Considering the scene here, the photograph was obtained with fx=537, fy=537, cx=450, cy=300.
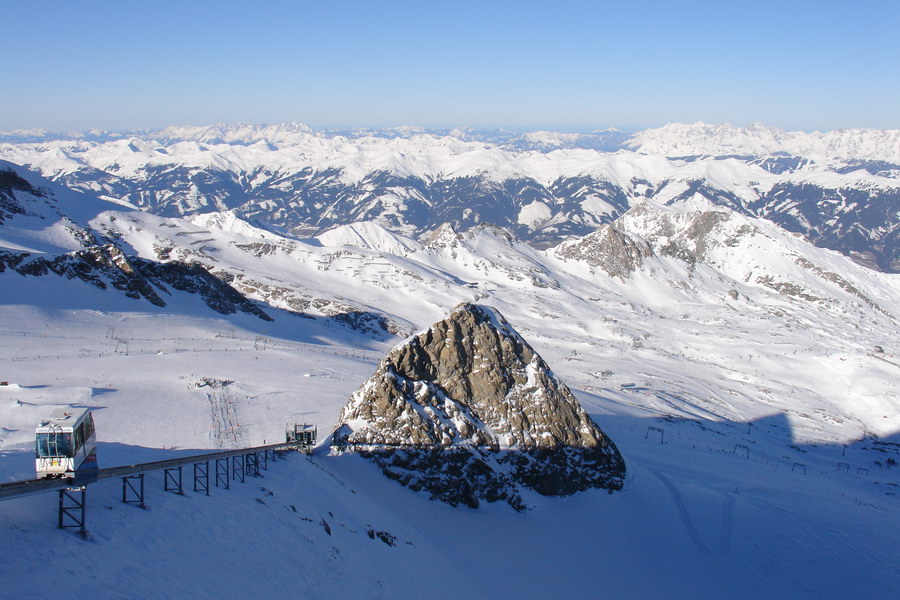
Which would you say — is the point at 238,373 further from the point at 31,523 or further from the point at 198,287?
the point at 198,287

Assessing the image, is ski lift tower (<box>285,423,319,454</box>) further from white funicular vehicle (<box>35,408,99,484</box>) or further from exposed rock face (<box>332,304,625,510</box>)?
white funicular vehicle (<box>35,408,99,484</box>)

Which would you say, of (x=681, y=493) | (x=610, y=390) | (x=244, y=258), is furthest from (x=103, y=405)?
(x=244, y=258)

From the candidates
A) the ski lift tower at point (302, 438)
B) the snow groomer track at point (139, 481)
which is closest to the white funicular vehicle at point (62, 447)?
the snow groomer track at point (139, 481)

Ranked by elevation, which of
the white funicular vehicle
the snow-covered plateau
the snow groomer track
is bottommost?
the snow-covered plateau

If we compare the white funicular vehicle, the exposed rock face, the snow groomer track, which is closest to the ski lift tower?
the snow groomer track

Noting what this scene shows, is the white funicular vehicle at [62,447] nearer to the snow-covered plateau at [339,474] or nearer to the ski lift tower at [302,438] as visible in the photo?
the snow-covered plateau at [339,474]

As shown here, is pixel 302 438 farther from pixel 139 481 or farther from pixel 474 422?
pixel 139 481
